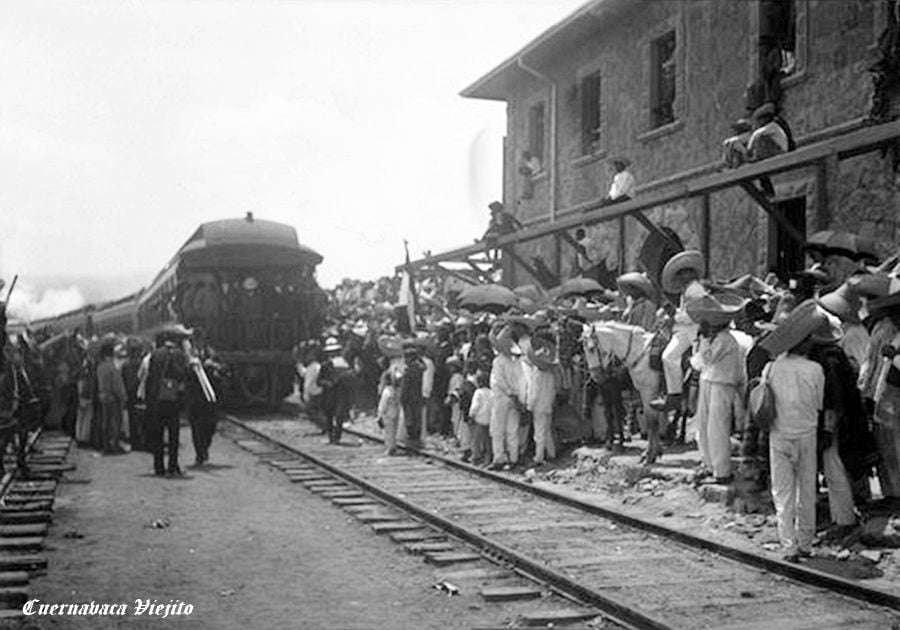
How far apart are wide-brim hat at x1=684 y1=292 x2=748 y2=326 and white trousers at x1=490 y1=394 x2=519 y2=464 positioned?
3.67 m

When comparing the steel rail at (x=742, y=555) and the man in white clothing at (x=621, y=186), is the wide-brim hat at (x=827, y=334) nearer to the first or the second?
the steel rail at (x=742, y=555)

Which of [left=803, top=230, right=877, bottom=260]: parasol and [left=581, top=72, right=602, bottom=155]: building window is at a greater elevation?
[left=581, top=72, right=602, bottom=155]: building window

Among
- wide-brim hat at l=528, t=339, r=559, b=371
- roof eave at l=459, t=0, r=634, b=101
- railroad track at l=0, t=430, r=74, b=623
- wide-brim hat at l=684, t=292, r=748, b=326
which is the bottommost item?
railroad track at l=0, t=430, r=74, b=623

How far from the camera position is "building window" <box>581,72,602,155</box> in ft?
65.4

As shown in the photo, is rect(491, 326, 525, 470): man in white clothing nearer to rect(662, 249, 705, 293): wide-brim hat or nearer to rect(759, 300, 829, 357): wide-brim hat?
rect(662, 249, 705, 293): wide-brim hat

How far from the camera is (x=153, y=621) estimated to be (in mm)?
6160

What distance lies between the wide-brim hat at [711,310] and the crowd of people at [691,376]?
1 centimetres

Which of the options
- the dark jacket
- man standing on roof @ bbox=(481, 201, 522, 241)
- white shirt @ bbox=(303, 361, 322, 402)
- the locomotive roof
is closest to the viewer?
the dark jacket

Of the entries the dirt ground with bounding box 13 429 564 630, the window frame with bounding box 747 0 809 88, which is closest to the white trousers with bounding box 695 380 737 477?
the dirt ground with bounding box 13 429 564 630

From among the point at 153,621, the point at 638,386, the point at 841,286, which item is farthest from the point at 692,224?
the point at 153,621

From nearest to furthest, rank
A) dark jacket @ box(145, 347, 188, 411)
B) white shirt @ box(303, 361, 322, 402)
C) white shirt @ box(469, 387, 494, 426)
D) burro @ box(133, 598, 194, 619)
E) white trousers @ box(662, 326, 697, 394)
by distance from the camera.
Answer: burro @ box(133, 598, 194, 619) → white trousers @ box(662, 326, 697, 394) → white shirt @ box(469, 387, 494, 426) → dark jacket @ box(145, 347, 188, 411) → white shirt @ box(303, 361, 322, 402)

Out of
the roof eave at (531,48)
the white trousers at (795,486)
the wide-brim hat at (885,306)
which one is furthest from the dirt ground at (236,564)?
the roof eave at (531,48)

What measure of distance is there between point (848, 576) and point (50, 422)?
1654cm

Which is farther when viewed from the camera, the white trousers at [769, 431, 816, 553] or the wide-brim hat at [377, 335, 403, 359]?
the wide-brim hat at [377, 335, 403, 359]
